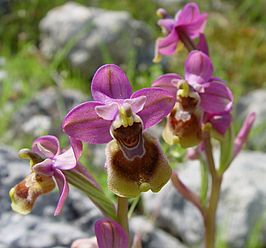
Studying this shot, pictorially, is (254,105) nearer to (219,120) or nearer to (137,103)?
(219,120)

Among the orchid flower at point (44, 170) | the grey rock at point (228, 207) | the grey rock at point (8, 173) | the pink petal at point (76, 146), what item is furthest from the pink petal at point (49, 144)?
the grey rock at point (228, 207)

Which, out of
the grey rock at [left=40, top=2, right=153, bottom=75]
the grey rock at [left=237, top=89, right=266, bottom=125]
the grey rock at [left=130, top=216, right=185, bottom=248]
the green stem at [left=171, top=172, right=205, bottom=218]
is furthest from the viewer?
the grey rock at [left=40, top=2, right=153, bottom=75]

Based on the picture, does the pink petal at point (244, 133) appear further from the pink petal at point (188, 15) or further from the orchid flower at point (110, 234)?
the orchid flower at point (110, 234)

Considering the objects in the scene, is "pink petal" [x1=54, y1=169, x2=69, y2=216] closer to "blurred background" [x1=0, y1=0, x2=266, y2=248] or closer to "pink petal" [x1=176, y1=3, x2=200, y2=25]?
"blurred background" [x1=0, y1=0, x2=266, y2=248]

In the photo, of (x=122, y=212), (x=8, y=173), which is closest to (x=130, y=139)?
(x=122, y=212)

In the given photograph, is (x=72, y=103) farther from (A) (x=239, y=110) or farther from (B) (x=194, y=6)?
(B) (x=194, y=6)

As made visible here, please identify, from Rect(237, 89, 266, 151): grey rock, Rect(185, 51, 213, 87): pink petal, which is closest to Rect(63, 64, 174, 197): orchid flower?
Rect(185, 51, 213, 87): pink petal

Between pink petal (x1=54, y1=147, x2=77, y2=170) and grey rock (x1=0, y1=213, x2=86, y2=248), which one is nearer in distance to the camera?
pink petal (x1=54, y1=147, x2=77, y2=170)
